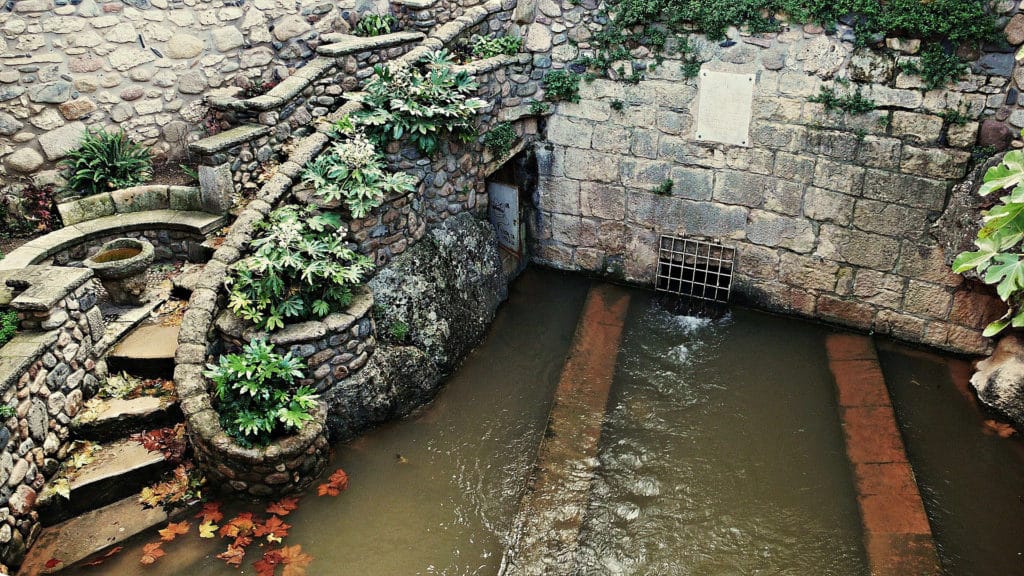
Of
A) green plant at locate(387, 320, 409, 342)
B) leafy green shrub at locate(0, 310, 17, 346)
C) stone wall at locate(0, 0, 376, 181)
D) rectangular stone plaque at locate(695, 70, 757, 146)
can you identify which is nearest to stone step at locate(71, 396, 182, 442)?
leafy green shrub at locate(0, 310, 17, 346)

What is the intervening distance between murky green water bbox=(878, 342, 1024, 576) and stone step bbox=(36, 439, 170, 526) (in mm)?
5552

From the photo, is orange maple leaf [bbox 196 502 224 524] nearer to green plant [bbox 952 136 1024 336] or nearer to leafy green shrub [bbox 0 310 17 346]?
leafy green shrub [bbox 0 310 17 346]

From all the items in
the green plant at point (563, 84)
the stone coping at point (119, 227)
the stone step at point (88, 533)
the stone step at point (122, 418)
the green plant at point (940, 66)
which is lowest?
the stone step at point (88, 533)

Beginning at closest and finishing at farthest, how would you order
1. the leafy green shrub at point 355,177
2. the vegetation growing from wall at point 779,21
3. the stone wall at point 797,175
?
the vegetation growing from wall at point 779,21 → the leafy green shrub at point 355,177 → the stone wall at point 797,175

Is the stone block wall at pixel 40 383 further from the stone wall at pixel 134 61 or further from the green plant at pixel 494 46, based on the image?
the green plant at pixel 494 46

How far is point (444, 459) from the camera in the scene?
18.5 ft

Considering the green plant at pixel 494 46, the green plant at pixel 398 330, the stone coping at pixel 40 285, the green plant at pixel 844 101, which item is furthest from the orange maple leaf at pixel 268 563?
the green plant at pixel 844 101

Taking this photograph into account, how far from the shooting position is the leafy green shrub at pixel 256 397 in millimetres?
4965

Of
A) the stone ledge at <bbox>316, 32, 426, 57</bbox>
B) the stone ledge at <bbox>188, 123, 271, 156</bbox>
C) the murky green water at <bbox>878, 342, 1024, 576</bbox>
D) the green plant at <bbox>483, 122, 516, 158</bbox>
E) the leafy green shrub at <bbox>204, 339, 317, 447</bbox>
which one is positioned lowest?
the murky green water at <bbox>878, 342, 1024, 576</bbox>

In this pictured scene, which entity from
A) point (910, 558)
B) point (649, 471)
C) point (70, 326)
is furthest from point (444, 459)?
point (910, 558)

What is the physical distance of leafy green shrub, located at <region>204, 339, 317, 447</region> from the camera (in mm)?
4965

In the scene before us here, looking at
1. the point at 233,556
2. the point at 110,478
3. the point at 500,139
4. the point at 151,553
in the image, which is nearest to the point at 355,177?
the point at 500,139

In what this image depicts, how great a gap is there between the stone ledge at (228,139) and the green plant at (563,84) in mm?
2796

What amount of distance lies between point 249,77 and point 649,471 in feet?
18.7
